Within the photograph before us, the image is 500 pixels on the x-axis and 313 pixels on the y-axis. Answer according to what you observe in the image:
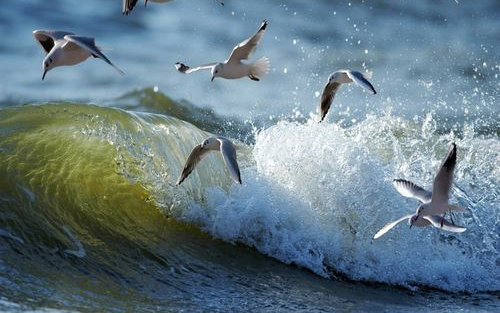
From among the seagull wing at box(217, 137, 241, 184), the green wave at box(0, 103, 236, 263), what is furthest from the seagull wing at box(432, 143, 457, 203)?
the green wave at box(0, 103, 236, 263)

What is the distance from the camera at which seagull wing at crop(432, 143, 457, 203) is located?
21.7 ft

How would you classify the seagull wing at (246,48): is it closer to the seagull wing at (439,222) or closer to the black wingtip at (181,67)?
the black wingtip at (181,67)

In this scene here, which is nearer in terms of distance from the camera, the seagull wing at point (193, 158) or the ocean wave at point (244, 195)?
the seagull wing at point (193, 158)

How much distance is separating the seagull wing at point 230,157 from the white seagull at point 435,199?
114 cm

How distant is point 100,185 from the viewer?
9.77 meters

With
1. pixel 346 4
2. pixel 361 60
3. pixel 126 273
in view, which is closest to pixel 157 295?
pixel 126 273

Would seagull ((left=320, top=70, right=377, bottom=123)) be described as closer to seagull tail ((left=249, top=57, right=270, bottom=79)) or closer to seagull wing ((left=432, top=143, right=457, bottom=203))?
seagull tail ((left=249, top=57, right=270, bottom=79))

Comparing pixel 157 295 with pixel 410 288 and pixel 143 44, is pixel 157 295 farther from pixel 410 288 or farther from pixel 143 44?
pixel 143 44

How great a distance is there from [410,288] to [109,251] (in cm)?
285

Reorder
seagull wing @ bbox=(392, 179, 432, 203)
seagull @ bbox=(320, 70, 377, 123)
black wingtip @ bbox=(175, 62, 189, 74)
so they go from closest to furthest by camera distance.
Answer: seagull @ bbox=(320, 70, 377, 123) < seagull wing @ bbox=(392, 179, 432, 203) < black wingtip @ bbox=(175, 62, 189, 74)

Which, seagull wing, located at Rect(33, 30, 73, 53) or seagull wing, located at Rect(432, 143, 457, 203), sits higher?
seagull wing, located at Rect(33, 30, 73, 53)

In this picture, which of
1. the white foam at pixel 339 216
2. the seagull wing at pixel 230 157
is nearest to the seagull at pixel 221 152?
the seagull wing at pixel 230 157

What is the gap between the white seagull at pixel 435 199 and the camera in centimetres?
693

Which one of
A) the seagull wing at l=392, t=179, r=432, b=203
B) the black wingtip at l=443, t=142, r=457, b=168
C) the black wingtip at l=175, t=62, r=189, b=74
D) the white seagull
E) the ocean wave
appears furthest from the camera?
the ocean wave
